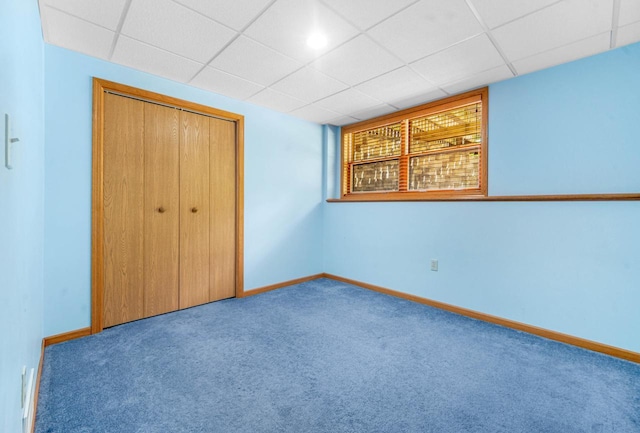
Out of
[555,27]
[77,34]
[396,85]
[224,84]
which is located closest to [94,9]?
[77,34]

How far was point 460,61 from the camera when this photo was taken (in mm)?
2432

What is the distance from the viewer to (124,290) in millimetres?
2619

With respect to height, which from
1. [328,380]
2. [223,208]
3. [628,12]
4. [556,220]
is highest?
[628,12]

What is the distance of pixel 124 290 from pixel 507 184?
12.4 feet

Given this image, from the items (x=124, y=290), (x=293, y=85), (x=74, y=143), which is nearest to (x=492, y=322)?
(x=293, y=85)

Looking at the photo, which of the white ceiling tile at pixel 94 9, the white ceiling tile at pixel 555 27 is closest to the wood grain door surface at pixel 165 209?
the white ceiling tile at pixel 94 9

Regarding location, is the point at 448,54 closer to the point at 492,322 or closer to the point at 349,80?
the point at 349,80

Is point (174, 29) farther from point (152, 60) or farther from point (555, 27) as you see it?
point (555, 27)

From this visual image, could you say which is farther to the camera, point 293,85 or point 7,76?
point 293,85

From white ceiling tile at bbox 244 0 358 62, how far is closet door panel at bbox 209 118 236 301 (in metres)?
1.36

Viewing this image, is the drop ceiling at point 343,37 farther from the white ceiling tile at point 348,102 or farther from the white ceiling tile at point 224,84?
the white ceiling tile at point 348,102

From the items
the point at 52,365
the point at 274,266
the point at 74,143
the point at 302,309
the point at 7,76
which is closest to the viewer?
the point at 7,76

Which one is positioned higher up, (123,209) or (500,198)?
(500,198)

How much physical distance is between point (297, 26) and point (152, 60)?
A: 1.38 m
